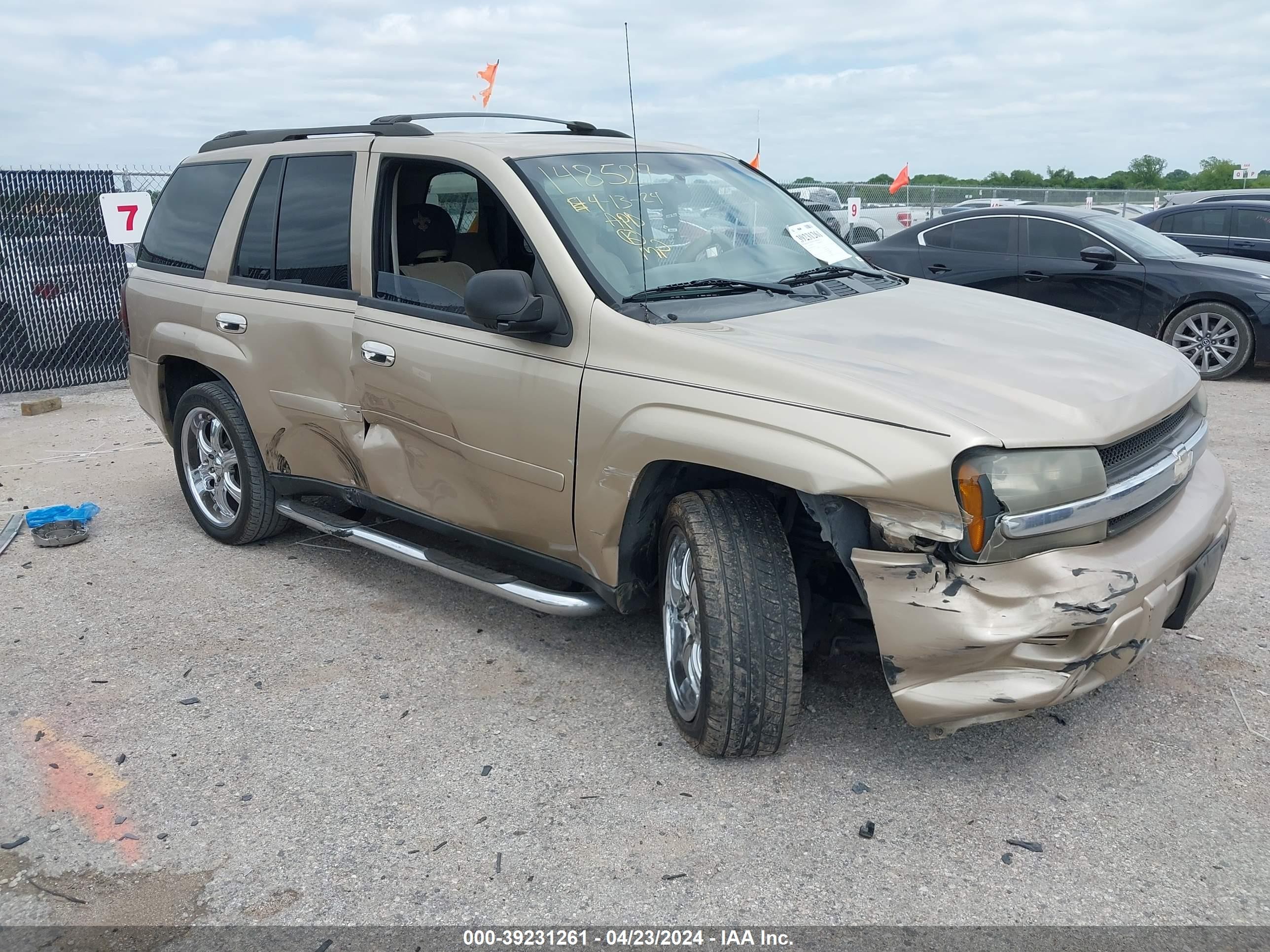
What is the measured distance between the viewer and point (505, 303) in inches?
134

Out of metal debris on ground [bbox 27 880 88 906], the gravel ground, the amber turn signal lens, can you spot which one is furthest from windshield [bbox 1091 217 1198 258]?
metal debris on ground [bbox 27 880 88 906]

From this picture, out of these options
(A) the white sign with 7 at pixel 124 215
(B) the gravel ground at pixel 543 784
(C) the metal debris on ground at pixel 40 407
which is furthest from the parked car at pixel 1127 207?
(B) the gravel ground at pixel 543 784

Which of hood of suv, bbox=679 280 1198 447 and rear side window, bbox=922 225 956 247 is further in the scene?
rear side window, bbox=922 225 956 247

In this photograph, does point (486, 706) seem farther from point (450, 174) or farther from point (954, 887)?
point (450, 174)

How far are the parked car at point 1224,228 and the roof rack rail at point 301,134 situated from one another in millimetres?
9729

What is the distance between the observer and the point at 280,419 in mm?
4746

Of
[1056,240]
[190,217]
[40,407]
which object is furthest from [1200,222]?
[40,407]

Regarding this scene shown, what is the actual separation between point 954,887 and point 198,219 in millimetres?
4549

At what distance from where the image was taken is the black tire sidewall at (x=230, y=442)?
5023 mm

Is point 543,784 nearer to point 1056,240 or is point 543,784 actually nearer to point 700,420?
point 700,420

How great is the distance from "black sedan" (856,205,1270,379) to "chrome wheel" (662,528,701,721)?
6121mm

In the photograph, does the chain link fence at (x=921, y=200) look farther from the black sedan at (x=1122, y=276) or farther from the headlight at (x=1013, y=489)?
the headlight at (x=1013, y=489)

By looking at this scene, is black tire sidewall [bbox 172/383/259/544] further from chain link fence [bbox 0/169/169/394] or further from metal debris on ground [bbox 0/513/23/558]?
chain link fence [bbox 0/169/169/394]

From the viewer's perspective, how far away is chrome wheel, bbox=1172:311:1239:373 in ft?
30.3
